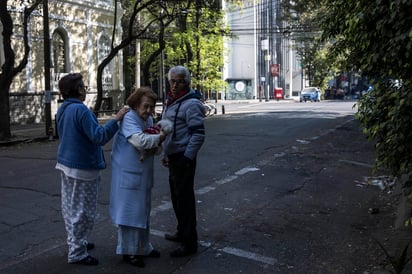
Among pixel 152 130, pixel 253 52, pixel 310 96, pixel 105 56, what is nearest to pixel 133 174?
pixel 152 130

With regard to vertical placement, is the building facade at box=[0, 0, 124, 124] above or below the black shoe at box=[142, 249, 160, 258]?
above

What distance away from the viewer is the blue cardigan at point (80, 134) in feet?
14.2

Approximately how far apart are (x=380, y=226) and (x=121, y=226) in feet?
11.3

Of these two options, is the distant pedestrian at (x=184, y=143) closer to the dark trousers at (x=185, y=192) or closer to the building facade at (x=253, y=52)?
the dark trousers at (x=185, y=192)

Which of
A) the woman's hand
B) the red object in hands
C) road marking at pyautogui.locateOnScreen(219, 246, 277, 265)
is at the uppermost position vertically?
the woman's hand

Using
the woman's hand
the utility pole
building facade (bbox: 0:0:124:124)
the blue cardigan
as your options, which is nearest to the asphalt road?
the blue cardigan

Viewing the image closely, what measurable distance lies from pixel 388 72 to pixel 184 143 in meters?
2.05

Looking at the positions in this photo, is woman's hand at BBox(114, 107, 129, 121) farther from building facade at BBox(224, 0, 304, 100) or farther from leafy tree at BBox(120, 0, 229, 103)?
building facade at BBox(224, 0, 304, 100)

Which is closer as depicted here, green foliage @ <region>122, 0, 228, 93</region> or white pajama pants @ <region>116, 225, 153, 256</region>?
white pajama pants @ <region>116, 225, 153, 256</region>

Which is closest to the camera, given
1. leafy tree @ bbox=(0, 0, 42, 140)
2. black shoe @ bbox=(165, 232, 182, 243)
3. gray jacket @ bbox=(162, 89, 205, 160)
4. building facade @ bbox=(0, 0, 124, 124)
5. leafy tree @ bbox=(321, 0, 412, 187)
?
leafy tree @ bbox=(321, 0, 412, 187)

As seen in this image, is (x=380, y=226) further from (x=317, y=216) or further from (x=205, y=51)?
(x=205, y=51)

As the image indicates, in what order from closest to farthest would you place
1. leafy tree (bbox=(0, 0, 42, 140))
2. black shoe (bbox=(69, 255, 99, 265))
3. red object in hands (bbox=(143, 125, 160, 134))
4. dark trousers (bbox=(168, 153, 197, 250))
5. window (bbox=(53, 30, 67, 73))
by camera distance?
1. red object in hands (bbox=(143, 125, 160, 134))
2. black shoe (bbox=(69, 255, 99, 265))
3. dark trousers (bbox=(168, 153, 197, 250))
4. leafy tree (bbox=(0, 0, 42, 140))
5. window (bbox=(53, 30, 67, 73))

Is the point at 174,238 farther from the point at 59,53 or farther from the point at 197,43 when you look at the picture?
the point at 197,43

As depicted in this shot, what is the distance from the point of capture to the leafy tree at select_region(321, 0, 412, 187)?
10.8 ft
